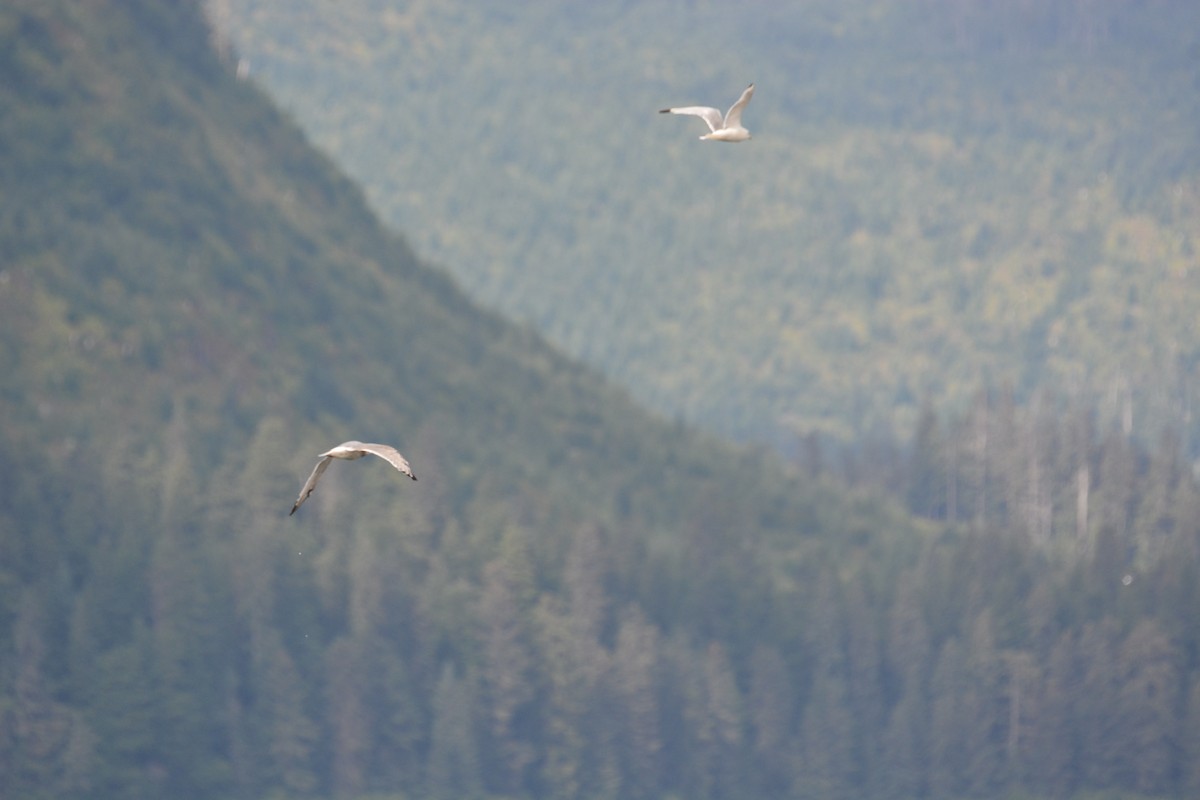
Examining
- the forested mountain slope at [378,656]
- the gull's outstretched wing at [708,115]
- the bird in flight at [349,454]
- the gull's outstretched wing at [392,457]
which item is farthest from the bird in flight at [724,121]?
the forested mountain slope at [378,656]

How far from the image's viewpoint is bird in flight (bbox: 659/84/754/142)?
197 feet

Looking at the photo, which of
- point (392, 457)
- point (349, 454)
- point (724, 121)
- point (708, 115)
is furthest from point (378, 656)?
point (392, 457)

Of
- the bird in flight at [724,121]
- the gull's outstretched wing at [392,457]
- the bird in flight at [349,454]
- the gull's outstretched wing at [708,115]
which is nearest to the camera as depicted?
the gull's outstretched wing at [392,457]

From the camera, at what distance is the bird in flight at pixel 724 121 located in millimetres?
59906

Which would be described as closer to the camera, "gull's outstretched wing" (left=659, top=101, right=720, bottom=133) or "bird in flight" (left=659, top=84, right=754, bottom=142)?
"bird in flight" (left=659, top=84, right=754, bottom=142)

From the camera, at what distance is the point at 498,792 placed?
17562 cm

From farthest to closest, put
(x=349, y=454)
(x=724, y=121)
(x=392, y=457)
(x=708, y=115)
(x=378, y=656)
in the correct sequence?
(x=378, y=656) → (x=708, y=115) → (x=724, y=121) → (x=349, y=454) → (x=392, y=457)

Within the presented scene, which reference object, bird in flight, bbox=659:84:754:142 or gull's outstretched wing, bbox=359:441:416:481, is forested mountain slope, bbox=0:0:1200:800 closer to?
bird in flight, bbox=659:84:754:142

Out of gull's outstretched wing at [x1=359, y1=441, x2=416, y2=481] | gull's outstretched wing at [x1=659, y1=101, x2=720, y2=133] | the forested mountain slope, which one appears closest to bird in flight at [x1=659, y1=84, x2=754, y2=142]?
gull's outstretched wing at [x1=659, y1=101, x2=720, y2=133]

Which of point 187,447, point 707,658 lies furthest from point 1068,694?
point 187,447

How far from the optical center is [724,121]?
63.1m

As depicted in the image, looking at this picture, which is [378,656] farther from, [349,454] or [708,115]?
→ [349,454]

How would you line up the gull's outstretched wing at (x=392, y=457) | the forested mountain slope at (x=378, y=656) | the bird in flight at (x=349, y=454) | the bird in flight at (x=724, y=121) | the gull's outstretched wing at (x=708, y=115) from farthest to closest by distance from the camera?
the forested mountain slope at (x=378, y=656) → the gull's outstretched wing at (x=708, y=115) → the bird in flight at (x=724, y=121) → the bird in flight at (x=349, y=454) → the gull's outstretched wing at (x=392, y=457)

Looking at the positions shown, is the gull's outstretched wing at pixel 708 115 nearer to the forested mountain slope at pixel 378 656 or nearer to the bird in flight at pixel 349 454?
the bird in flight at pixel 349 454
